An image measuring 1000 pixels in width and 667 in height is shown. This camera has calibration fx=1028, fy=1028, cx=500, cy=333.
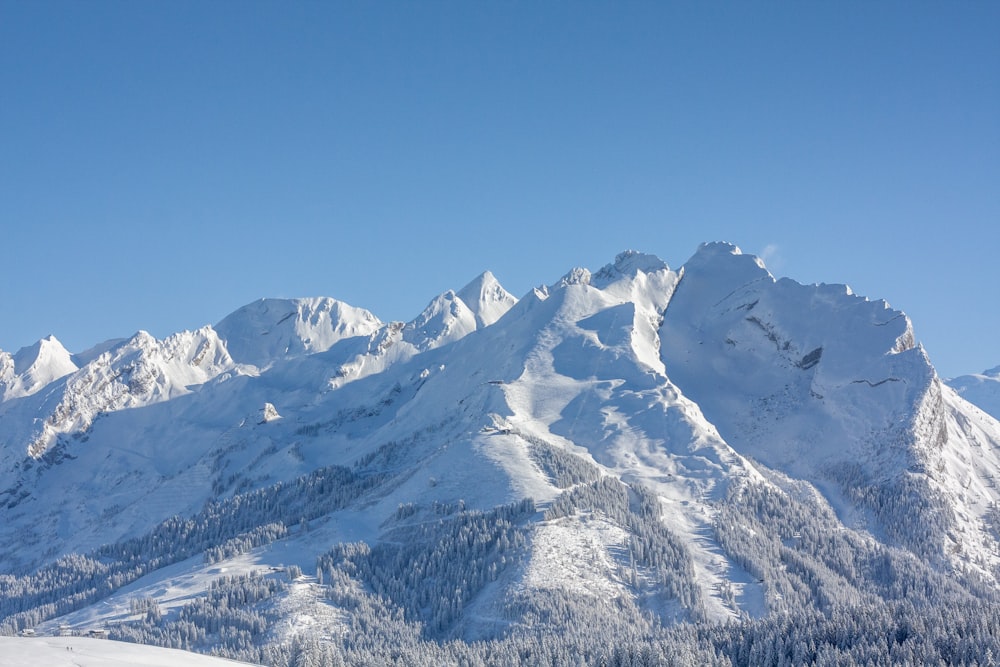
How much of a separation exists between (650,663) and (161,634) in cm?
9265

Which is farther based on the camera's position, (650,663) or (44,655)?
(650,663)

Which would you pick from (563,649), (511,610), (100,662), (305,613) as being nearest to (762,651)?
(563,649)

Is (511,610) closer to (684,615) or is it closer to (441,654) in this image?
(441,654)

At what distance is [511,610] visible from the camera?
645 feet

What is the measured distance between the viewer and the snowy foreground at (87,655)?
121m

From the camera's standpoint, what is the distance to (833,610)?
646 feet

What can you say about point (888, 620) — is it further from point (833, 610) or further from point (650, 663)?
point (650, 663)

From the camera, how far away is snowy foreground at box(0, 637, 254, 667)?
121 meters

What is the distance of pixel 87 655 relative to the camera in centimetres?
13038

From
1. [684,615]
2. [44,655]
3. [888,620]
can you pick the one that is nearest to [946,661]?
[888,620]

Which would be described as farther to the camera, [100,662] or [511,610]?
[511,610]

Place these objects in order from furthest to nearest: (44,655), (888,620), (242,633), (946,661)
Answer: (242,633), (888,620), (946,661), (44,655)

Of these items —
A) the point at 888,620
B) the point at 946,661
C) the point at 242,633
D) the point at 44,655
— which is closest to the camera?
the point at 44,655

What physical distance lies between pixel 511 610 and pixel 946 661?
76.9 metres
